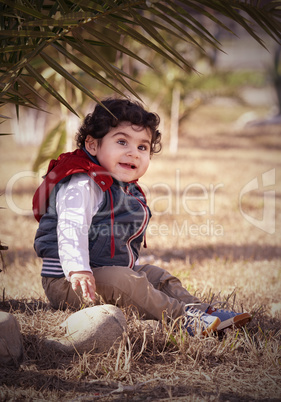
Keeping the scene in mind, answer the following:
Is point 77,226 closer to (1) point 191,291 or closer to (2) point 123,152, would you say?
(2) point 123,152

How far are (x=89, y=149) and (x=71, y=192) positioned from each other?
330 mm

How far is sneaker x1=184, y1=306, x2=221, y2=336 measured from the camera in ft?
6.37

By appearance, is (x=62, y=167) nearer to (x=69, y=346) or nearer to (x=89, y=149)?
(x=89, y=149)

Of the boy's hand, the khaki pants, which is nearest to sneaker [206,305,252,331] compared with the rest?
the khaki pants

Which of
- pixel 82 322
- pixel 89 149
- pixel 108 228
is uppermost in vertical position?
pixel 89 149

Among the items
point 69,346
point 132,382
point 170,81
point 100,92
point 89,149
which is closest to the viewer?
point 132,382

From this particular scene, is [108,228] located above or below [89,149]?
below

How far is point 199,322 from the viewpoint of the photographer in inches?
76.6

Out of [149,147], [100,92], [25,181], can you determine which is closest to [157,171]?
[25,181]

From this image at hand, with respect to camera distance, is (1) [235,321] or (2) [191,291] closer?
(1) [235,321]

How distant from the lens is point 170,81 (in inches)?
576

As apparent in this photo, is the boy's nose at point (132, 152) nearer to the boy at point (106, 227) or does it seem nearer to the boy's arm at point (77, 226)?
the boy at point (106, 227)

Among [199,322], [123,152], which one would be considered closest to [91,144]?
[123,152]

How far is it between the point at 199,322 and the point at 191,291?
0.77 m
